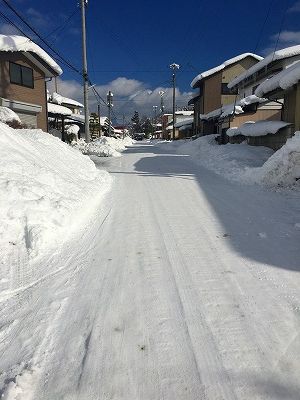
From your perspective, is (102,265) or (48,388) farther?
(102,265)

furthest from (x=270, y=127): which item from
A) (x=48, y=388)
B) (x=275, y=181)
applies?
(x=48, y=388)

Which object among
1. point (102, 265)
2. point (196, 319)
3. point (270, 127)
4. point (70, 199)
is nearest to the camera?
point (196, 319)

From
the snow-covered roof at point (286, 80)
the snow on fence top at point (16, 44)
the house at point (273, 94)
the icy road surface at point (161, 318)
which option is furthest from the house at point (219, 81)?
the icy road surface at point (161, 318)

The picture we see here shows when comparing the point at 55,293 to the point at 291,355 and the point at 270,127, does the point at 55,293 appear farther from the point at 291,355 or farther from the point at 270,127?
the point at 270,127

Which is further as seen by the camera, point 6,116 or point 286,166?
point 6,116

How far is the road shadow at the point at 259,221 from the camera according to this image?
3715 mm

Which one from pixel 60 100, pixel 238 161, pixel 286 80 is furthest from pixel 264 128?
pixel 60 100

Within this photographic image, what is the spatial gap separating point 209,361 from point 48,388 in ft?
3.45

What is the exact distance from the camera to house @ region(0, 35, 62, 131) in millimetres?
19312

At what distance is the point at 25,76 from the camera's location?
21156mm

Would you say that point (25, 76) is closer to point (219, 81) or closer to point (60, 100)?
point (60, 100)

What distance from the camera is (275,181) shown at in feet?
25.1

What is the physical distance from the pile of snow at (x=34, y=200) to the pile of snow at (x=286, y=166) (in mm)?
4263

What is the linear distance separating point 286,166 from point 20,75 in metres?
19.4
